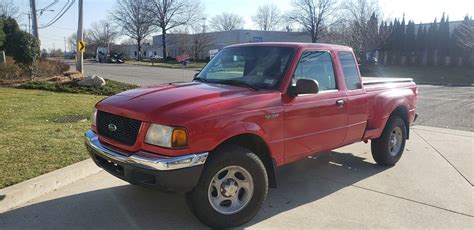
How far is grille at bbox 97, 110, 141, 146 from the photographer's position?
386 centimetres

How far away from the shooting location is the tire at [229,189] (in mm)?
3830

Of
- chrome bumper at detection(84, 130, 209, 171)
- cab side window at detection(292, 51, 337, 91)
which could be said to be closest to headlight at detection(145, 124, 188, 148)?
chrome bumper at detection(84, 130, 209, 171)

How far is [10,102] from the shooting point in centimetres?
1102

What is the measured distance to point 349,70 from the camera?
5695mm

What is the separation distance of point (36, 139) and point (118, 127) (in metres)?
3.41

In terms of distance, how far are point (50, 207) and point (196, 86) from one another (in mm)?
2011

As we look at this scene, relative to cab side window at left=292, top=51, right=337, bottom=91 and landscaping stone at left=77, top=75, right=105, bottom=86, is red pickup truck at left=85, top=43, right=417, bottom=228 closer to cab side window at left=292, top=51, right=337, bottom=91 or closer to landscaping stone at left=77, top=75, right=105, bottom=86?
cab side window at left=292, top=51, right=337, bottom=91

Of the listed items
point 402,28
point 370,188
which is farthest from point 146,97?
point 402,28

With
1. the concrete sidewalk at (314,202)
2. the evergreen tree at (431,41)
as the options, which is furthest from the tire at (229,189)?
the evergreen tree at (431,41)

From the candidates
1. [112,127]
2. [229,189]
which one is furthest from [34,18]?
[229,189]

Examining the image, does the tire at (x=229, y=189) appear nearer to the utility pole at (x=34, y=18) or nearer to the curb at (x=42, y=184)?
the curb at (x=42, y=184)

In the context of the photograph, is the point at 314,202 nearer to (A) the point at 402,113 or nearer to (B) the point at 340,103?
(B) the point at 340,103

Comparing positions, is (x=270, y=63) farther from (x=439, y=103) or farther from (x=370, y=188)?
(x=439, y=103)

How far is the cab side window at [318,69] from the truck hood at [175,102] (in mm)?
803
